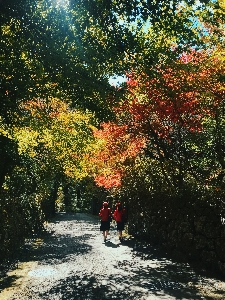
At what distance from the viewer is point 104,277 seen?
29.1 ft

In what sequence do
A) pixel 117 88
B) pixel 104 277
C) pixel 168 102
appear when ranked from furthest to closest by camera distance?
pixel 168 102 → pixel 117 88 → pixel 104 277

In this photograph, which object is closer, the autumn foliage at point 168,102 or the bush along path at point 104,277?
the bush along path at point 104,277

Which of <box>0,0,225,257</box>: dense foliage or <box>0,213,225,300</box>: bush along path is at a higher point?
<box>0,0,225,257</box>: dense foliage

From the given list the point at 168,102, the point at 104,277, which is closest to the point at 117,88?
the point at 168,102

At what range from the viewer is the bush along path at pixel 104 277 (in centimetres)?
739

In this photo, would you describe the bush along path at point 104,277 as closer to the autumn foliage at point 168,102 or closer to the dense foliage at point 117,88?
the dense foliage at point 117,88

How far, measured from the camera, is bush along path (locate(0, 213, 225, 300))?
7391mm

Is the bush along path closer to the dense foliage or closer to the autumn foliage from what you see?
the dense foliage

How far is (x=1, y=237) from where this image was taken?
1052 cm

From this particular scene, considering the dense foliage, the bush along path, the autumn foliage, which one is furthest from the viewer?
the autumn foliage

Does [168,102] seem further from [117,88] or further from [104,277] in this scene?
[104,277]

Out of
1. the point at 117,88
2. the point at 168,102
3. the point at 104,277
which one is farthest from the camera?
the point at 168,102

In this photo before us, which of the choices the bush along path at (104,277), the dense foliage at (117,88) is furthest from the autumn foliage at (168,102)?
the bush along path at (104,277)

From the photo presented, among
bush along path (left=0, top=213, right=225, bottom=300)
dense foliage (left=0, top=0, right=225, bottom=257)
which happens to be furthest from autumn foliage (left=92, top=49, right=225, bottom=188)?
bush along path (left=0, top=213, right=225, bottom=300)
